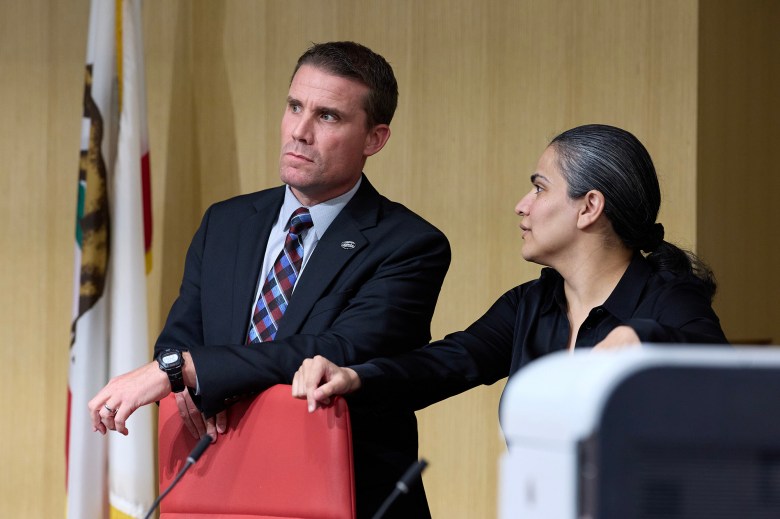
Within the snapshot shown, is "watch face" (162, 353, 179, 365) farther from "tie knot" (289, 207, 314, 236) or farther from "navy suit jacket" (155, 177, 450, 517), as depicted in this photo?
"tie knot" (289, 207, 314, 236)

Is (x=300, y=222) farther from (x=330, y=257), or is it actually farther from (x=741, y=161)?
(x=741, y=161)

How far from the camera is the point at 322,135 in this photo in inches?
107

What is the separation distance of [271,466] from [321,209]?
0.76m

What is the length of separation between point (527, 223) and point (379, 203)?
49cm

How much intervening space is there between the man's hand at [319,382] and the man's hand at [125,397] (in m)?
0.34

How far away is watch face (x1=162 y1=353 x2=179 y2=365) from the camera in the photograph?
2361 millimetres

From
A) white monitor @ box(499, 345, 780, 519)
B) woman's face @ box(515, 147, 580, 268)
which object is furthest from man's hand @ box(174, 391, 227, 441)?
white monitor @ box(499, 345, 780, 519)

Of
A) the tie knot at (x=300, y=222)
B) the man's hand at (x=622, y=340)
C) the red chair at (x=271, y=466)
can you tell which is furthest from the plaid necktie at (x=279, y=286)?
the man's hand at (x=622, y=340)

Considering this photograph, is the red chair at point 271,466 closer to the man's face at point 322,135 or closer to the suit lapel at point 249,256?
the suit lapel at point 249,256

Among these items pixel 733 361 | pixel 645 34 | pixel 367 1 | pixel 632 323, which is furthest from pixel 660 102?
pixel 733 361

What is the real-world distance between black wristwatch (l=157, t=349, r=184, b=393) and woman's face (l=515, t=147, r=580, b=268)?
769 mm

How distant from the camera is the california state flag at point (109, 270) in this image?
427cm

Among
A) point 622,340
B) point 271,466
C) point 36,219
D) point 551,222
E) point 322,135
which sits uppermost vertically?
point 322,135

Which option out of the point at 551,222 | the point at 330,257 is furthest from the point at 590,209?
the point at 330,257
